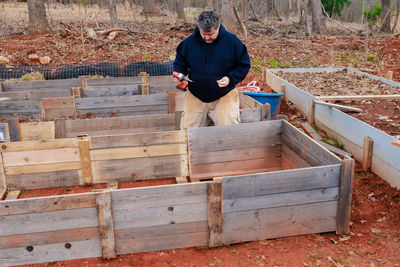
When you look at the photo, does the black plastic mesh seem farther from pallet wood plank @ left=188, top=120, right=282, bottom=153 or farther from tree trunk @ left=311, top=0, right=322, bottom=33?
tree trunk @ left=311, top=0, right=322, bottom=33

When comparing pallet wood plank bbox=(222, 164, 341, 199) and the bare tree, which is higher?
the bare tree

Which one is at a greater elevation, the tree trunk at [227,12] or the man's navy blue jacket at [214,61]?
the tree trunk at [227,12]

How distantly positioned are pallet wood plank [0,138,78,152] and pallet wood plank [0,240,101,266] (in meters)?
1.70

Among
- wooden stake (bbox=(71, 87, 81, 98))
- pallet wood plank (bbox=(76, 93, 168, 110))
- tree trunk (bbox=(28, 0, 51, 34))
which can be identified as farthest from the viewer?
tree trunk (bbox=(28, 0, 51, 34))

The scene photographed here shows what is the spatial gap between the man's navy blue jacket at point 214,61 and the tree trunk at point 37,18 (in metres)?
12.7

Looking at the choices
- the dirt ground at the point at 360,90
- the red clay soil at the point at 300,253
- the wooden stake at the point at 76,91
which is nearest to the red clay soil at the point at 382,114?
the dirt ground at the point at 360,90

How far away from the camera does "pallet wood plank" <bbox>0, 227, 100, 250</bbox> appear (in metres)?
3.27

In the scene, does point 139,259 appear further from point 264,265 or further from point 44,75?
point 44,75

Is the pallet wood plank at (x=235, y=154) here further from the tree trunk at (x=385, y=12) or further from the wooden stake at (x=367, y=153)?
the tree trunk at (x=385, y=12)

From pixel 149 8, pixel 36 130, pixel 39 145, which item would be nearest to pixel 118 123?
pixel 36 130

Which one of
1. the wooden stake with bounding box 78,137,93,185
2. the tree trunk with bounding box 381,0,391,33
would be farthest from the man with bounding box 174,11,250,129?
the tree trunk with bounding box 381,0,391,33

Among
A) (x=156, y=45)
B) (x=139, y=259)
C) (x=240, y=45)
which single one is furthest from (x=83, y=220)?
(x=156, y=45)

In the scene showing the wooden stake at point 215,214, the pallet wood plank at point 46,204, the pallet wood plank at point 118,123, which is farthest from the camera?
the pallet wood plank at point 118,123

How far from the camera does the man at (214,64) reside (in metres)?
4.63
